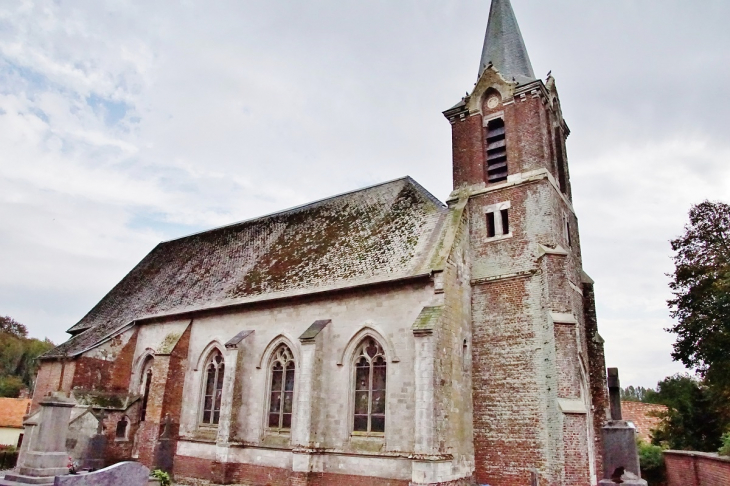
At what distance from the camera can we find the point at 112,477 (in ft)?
31.9

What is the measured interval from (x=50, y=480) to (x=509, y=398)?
40.9 feet

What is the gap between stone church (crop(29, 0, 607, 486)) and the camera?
15.7m

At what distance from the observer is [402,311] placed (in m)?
17.0

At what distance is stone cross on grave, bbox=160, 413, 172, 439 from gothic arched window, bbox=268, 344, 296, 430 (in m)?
4.90

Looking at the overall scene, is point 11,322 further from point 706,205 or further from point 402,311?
point 706,205

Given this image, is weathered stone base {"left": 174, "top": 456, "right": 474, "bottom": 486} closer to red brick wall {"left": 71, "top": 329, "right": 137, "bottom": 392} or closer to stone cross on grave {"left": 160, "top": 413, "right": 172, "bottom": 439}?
stone cross on grave {"left": 160, "top": 413, "right": 172, "bottom": 439}

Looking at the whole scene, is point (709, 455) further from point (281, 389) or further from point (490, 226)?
point (281, 389)

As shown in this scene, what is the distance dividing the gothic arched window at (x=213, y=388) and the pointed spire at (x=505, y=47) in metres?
16.6

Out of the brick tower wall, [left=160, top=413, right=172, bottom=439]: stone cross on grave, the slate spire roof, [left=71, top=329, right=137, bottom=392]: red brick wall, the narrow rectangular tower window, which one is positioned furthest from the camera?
[left=71, top=329, right=137, bottom=392]: red brick wall

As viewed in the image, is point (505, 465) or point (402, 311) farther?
point (402, 311)

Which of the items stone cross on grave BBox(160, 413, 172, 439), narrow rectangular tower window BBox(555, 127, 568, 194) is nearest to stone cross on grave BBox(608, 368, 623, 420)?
narrow rectangular tower window BBox(555, 127, 568, 194)

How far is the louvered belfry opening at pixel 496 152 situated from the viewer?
19953 millimetres

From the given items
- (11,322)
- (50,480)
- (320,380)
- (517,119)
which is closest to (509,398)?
(320,380)

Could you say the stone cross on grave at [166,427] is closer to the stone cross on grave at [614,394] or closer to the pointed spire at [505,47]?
the stone cross on grave at [614,394]
